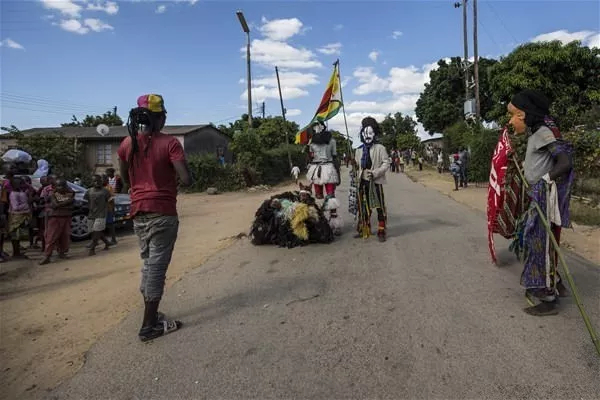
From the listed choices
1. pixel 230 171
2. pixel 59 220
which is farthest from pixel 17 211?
pixel 230 171

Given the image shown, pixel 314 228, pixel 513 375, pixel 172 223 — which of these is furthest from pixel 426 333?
pixel 314 228

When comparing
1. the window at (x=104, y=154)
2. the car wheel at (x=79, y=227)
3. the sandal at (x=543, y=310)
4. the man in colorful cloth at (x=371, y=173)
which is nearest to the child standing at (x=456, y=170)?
the man in colorful cloth at (x=371, y=173)

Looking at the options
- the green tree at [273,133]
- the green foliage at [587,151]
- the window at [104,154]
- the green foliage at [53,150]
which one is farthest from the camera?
the green tree at [273,133]

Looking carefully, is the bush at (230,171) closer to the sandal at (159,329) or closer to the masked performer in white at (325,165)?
the masked performer in white at (325,165)

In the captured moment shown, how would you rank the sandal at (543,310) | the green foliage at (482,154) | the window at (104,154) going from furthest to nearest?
1. the window at (104,154)
2. the green foliage at (482,154)
3. the sandal at (543,310)

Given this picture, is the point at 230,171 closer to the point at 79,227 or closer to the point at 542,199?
the point at 79,227

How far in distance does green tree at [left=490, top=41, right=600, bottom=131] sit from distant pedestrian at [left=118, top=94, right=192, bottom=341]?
66.5 feet

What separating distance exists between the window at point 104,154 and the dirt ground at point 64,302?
1960cm

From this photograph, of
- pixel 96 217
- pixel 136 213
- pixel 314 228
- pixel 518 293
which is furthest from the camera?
pixel 96 217

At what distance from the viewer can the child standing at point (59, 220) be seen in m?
7.69

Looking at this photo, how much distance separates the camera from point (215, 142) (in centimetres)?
3166

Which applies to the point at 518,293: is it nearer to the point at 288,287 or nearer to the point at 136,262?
the point at 288,287

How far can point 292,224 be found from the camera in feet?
22.0

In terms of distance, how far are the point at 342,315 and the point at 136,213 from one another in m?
1.95
